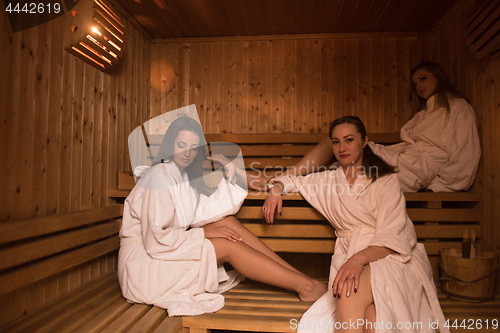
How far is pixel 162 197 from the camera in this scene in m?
1.38

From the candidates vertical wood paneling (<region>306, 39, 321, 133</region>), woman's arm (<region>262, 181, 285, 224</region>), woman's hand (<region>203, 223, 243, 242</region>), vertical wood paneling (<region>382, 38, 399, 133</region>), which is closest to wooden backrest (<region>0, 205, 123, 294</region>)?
woman's hand (<region>203, 223, 243, 242</region>)

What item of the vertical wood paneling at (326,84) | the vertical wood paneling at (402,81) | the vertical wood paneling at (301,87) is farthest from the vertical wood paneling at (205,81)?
the vertical wood paneling at (402,81)

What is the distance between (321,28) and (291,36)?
29 centimetres

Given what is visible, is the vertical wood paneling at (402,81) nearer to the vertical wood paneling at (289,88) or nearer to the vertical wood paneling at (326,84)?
the vertical wood paneling at (326,84)

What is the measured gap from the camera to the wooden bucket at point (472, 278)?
57.3 inches

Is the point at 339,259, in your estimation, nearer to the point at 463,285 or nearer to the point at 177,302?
the point at 463,285

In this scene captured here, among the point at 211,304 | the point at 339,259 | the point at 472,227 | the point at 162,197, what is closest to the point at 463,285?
the point at 472,227

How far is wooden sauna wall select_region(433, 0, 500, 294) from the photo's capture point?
1.76 metres

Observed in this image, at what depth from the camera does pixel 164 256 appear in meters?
1.35

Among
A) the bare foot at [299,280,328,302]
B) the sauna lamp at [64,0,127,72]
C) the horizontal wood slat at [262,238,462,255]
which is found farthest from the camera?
the horizontal wood slat at [262,238,462,255]

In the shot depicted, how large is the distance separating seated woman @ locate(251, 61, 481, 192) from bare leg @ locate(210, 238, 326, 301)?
581 mm

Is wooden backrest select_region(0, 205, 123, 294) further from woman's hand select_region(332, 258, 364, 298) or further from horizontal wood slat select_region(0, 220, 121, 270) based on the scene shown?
woman's hand select_region(332, 258, 364, 298)

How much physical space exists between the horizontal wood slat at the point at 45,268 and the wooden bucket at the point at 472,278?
180 cm

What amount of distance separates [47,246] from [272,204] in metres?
1.04
